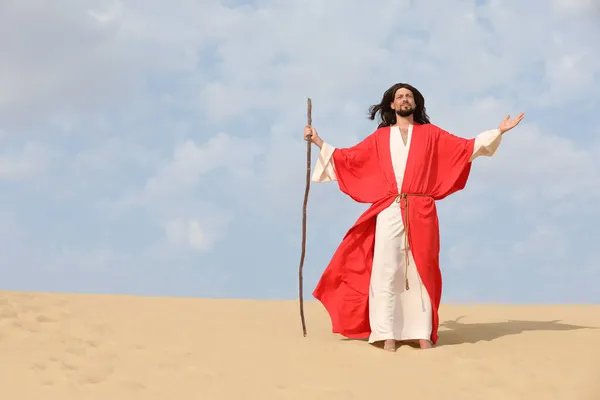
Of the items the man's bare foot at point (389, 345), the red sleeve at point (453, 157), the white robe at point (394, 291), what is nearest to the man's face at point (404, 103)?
the red sleeve at point (453, 157)

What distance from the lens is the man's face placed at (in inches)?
297

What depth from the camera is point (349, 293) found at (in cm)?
761

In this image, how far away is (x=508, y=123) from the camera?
7.38m

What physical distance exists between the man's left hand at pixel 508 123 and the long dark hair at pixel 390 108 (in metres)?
0.81

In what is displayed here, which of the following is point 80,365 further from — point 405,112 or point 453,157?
point 453,157

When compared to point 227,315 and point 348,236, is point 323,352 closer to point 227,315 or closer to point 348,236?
point 348,236

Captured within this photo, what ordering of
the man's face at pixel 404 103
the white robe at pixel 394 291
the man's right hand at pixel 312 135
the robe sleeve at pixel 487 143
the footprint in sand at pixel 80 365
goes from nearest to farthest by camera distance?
the footprint in sand at pixel 80 365, the white robe at pixel 394 291, the robe sleeve at pixel 487 143, the man's face at pixel 404 103, the man's right hand at pixel 312 135

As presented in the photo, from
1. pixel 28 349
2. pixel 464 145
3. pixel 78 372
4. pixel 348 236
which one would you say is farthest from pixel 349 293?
pixel 28 349

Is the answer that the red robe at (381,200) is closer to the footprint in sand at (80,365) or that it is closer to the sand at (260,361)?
the sand at (260,361)

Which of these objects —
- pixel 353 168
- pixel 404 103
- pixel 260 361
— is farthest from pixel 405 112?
pixel 260 361

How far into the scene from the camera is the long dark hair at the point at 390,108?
7.75 metres

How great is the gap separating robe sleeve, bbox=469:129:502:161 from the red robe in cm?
6

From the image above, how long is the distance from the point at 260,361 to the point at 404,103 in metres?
2.98

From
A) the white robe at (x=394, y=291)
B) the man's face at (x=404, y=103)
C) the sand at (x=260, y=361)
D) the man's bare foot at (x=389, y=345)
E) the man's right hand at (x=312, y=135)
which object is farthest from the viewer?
the man's right hand at (x=312, y=135)
